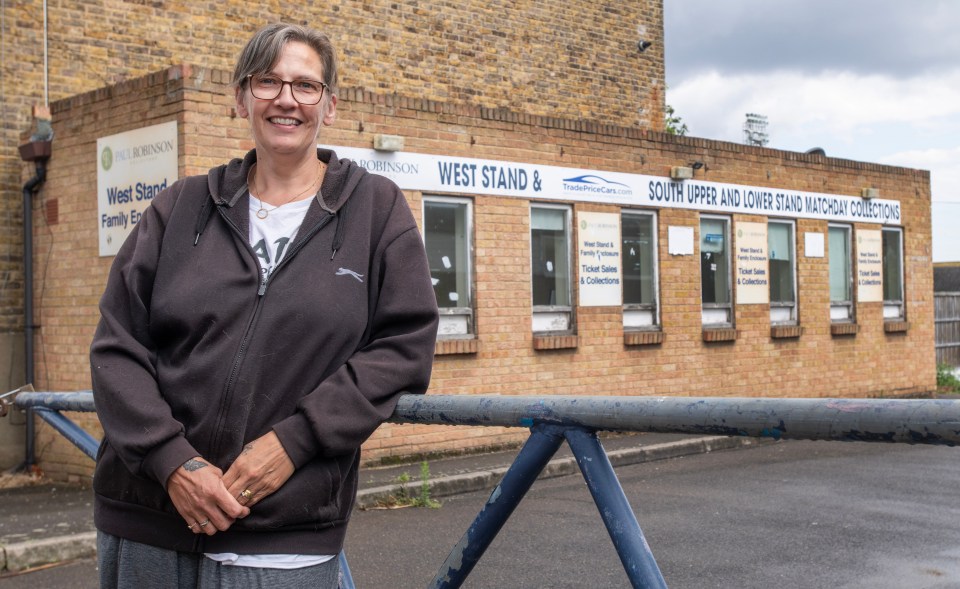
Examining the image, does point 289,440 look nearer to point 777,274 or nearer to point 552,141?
point 552,141

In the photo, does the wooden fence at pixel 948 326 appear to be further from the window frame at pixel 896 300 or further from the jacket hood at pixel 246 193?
the jacket hood at pixel 246 193

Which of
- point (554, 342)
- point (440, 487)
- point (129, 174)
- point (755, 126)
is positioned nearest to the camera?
point (440, 487)

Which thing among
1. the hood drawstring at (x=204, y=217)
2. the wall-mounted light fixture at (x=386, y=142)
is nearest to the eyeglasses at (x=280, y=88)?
the hood drawstring at (x=204, y=217)

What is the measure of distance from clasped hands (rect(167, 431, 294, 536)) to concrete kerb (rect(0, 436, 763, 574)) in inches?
69.4

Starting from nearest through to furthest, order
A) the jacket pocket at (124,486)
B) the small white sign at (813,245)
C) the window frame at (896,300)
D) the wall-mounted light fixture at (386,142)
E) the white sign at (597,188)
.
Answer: the jacket pocket at (124,486), the wall-mounted light fixture at (386,142), the white sign at (597,188), the small white sign at (813,245), the window frame at (896,300)

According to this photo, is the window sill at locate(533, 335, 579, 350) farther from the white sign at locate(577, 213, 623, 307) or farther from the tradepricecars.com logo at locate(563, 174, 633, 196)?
the tradepricecars.com logo at locate(563, 174, 633, 196)

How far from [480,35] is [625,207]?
151 inches

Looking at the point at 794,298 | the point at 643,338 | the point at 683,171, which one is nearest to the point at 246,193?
the point at 643,338

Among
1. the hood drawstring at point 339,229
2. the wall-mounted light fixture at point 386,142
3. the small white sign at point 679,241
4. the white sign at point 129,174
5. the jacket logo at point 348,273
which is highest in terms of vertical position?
the wall-mounted light fixture at point 386,142

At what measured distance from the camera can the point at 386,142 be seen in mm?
11375

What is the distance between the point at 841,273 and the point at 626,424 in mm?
16602

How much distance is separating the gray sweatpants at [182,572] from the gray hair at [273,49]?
3.44 feet

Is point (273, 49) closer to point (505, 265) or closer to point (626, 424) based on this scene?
point (626, 424)

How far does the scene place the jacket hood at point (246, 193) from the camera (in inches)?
96.4
